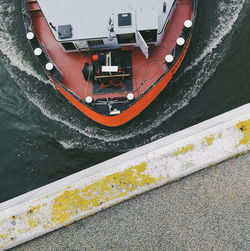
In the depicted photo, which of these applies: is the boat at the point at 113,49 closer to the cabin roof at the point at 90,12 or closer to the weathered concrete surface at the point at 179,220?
the cabin roof at the point at 90,12

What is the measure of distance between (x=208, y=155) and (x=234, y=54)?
4.50m

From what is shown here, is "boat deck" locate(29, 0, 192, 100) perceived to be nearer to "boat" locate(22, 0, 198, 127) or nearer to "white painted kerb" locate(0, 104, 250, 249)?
"boat" locate(22, 0, 198, 127)

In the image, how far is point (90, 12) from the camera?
694cm

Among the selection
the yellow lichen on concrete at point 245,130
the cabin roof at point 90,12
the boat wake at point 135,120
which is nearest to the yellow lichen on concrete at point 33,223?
the boat wake at point 135,120

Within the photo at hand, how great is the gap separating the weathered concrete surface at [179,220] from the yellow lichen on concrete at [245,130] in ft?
0.84

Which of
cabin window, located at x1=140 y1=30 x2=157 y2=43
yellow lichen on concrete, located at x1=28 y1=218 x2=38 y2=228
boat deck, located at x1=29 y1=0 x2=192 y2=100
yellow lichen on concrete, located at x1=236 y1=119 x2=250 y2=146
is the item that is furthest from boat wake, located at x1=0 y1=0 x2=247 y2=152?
yellow lichen on concrete, located at x1=28 y1=218 x2=38 y2=228

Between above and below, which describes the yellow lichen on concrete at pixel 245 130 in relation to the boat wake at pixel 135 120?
above

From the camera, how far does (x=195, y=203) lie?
488 cm

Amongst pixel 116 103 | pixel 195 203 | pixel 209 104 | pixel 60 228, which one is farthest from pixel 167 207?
pixel 209 104

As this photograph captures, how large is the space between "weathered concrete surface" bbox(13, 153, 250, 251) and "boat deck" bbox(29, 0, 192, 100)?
3082mm

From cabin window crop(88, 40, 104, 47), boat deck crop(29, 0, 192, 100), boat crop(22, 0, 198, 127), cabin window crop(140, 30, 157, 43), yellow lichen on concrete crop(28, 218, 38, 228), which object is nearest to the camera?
yellow lichen on concrete crop(28, 218, 38, 228)

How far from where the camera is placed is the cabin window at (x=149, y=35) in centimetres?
665

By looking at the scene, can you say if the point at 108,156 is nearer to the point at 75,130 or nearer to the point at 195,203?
the point at 75,130

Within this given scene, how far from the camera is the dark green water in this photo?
793 cm
